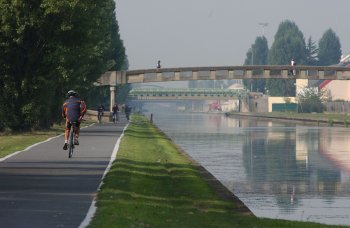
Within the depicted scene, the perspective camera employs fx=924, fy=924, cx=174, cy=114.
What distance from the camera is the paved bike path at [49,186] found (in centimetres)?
1384

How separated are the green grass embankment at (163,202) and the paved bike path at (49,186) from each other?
38 cm

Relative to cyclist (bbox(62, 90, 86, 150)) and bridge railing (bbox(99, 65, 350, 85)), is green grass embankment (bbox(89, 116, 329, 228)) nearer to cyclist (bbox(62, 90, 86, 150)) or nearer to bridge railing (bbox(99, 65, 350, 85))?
cyclist (bbox(62, 90, 86, 150))

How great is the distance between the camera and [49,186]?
1867cm

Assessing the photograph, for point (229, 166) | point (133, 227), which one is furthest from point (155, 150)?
point (133, 227)

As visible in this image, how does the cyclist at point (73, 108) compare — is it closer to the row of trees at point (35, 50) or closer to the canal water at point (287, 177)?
the canal water at point (287, 177)

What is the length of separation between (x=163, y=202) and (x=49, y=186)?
2.67m

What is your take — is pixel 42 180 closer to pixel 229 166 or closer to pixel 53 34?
pixel 229 166

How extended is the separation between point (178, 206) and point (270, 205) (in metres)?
3.57

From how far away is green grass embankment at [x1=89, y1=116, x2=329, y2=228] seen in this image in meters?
14.3

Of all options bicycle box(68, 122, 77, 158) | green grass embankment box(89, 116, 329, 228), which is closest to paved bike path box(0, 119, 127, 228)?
bicycle box(68, 122, 77, 158)

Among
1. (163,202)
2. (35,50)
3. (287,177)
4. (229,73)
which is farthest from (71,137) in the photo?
(229,73)

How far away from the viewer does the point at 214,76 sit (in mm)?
111062

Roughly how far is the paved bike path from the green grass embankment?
378mm

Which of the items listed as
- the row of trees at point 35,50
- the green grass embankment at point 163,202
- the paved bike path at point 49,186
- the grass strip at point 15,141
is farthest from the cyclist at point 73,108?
the row of trees at point 35,50
